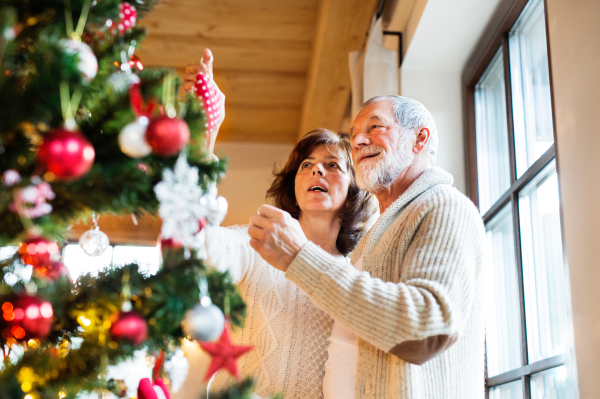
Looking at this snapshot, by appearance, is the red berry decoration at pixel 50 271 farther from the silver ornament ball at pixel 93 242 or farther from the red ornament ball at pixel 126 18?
the red ornament ball at pixel 126 18

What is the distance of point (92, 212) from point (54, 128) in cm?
12

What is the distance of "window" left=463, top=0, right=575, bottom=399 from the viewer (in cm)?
156

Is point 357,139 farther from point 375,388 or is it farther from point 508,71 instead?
point 508,71

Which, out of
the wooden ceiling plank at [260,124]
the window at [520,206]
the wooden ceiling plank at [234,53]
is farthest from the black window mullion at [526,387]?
the wooden ceiling plank at [260,124]

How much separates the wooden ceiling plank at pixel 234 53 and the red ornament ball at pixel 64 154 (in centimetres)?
259

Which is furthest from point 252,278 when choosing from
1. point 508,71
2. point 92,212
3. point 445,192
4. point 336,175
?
point 508,71

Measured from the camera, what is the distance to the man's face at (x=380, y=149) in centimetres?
139

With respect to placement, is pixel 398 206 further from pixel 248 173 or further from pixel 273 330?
pixel 248 173

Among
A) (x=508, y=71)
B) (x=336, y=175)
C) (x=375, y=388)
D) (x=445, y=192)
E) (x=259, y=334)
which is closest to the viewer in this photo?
(x=375, y=388)

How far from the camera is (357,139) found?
1.46 m

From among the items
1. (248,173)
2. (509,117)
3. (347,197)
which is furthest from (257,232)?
(248,173)

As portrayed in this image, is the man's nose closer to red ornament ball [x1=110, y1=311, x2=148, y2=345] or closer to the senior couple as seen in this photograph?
the senior couple

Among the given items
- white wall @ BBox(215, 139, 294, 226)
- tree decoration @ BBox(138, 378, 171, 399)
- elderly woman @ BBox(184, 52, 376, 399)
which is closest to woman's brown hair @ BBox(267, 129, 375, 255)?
elderly woman @ BBox(184, 52, 376, 399)

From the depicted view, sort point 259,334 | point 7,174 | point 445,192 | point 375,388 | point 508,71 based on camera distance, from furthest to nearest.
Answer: point 508,71, point 259,334, point 445,192, point 375,388, point 7,174
